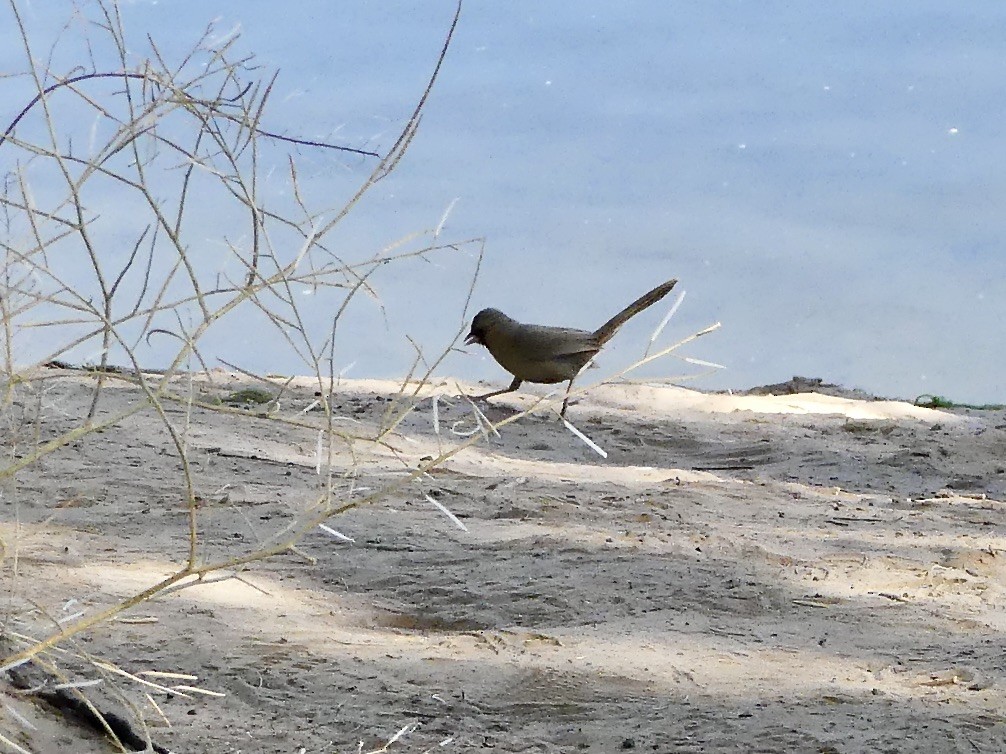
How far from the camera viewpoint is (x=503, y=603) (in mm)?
2859

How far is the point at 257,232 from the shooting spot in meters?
1.68

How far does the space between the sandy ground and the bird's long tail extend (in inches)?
49.1

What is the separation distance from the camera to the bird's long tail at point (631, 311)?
6.29 meters

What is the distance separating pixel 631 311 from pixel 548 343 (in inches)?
19.1

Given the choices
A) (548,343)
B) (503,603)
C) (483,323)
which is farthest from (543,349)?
(503,603)

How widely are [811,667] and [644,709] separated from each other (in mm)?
469

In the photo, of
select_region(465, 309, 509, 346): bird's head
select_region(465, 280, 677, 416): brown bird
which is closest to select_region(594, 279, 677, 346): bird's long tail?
select_region(465, 280, 677, 416): brown bird

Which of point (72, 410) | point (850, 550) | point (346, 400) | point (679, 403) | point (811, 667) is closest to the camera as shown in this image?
point (811, 667)

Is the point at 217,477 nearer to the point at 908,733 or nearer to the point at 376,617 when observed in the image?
the point at 376,617

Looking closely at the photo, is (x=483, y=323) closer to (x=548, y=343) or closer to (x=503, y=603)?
(x=548, y=343)

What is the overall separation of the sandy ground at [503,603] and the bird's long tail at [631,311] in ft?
4.09

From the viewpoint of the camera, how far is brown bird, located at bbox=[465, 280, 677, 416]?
244 inches

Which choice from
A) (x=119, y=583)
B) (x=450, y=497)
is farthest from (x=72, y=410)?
(x=119, y=583)

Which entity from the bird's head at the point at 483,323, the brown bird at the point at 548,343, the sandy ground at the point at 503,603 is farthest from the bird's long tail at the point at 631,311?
the sandy ground at the point at 503,603
